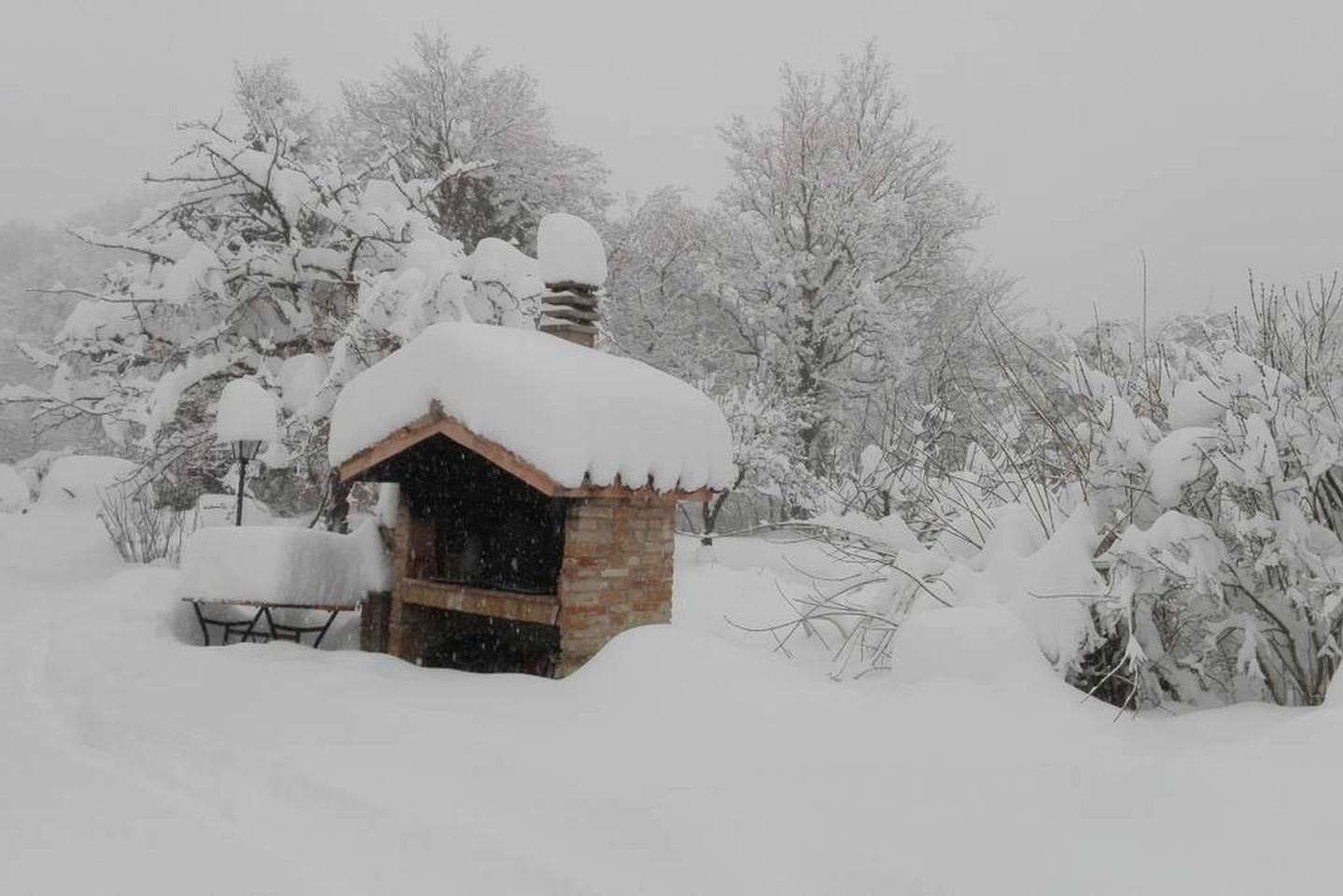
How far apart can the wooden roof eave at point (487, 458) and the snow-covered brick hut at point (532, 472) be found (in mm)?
12

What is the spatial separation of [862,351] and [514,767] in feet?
62.0

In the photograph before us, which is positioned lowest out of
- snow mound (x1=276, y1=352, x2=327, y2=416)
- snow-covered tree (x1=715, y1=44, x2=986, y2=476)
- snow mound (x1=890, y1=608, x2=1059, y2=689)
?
snow mound (x1=890, y1=608, x2=1059, y2=689)

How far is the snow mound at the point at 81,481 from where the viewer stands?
1655 centimetres

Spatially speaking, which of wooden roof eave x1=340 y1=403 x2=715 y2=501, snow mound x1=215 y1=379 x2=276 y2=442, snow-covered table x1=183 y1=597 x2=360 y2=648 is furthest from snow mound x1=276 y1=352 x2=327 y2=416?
wooden roof eave x1=340 y1=403 x2=715 y2=501

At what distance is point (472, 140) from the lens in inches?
937

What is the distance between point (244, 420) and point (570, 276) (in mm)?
5079

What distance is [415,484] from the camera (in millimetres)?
8891

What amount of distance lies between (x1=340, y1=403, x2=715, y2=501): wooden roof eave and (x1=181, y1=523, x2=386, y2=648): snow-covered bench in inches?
40.2

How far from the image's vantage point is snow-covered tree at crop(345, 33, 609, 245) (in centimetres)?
2408

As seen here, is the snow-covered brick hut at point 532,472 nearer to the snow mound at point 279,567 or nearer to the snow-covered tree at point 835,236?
the snow mound at point 279,567

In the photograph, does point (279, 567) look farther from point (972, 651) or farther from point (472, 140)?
point (472, 140)

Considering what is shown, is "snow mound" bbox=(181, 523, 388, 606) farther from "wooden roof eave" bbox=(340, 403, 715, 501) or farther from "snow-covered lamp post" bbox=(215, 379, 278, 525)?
"snow-covered lamp post" bbox=(215, 379, 278, 525)

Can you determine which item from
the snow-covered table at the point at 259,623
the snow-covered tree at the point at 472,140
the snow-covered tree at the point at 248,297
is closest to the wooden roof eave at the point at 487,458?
the snow-covered table at the point at 259,623

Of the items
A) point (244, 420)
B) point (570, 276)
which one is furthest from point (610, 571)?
point (244, 420)
